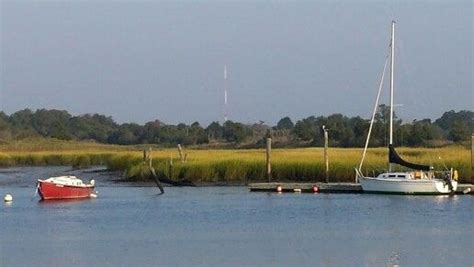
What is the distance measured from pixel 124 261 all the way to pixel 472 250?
954 centimetres

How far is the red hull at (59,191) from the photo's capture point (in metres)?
54.6

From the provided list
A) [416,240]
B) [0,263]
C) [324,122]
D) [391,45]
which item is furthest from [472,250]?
[324,122]

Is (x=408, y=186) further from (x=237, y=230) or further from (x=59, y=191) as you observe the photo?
(x=237, y=230)

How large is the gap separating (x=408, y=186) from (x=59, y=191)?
15905 millimetres

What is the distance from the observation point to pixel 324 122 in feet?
433

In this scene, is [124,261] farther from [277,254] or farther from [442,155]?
[442,155]

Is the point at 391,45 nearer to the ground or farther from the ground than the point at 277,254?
farther from the ground

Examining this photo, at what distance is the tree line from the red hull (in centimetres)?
4055

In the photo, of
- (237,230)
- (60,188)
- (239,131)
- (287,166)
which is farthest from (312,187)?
(239,131)

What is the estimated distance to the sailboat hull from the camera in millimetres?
55156

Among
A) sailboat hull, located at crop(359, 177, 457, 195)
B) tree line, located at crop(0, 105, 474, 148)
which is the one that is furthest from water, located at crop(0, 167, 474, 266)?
tree line, located at crop(0, 105, 474, 148)

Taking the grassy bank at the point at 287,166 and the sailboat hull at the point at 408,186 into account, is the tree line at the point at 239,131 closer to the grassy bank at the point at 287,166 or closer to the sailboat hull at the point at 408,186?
the grassy bank at the point at 287,166

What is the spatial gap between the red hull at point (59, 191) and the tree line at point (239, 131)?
133 feet

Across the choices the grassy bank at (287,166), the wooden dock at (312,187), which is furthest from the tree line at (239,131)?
the wooden dock at (312,187)
